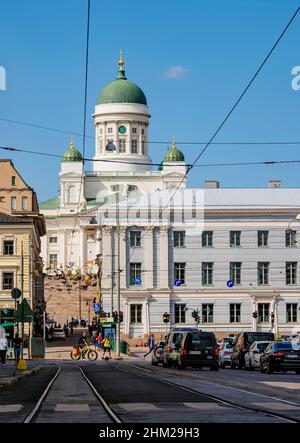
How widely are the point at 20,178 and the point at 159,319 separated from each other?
30088mm

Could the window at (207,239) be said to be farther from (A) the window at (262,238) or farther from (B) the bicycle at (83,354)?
(B) the bicycle at (83,354)

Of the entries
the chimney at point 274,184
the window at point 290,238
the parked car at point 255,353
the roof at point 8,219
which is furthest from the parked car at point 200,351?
the chimney at point 274,184

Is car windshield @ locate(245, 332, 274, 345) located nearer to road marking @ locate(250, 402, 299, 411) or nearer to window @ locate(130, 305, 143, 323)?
road marking @ locate(250, 402, 299, 411)

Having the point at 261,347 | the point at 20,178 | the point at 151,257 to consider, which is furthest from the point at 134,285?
the point at 261,347

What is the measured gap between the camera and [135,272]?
101 metres

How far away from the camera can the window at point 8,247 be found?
104m

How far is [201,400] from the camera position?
77.3ft

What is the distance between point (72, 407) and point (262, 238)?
79.2 m

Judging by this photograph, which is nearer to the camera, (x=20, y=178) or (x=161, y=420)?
(x=161, y=420)

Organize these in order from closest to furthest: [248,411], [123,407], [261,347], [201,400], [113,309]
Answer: [248,411] → [123,407] → [201,400] → [261,347] → [113,309]

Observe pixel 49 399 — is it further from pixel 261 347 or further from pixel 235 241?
pixel 235 241

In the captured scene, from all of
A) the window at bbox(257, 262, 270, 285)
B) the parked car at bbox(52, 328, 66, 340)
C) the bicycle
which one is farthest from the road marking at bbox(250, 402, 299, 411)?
the parked car at bbox(52, 328, 66, 340)

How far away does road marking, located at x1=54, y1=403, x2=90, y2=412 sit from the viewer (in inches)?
823

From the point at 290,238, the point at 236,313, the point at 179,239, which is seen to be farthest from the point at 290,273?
the point at 179,239
